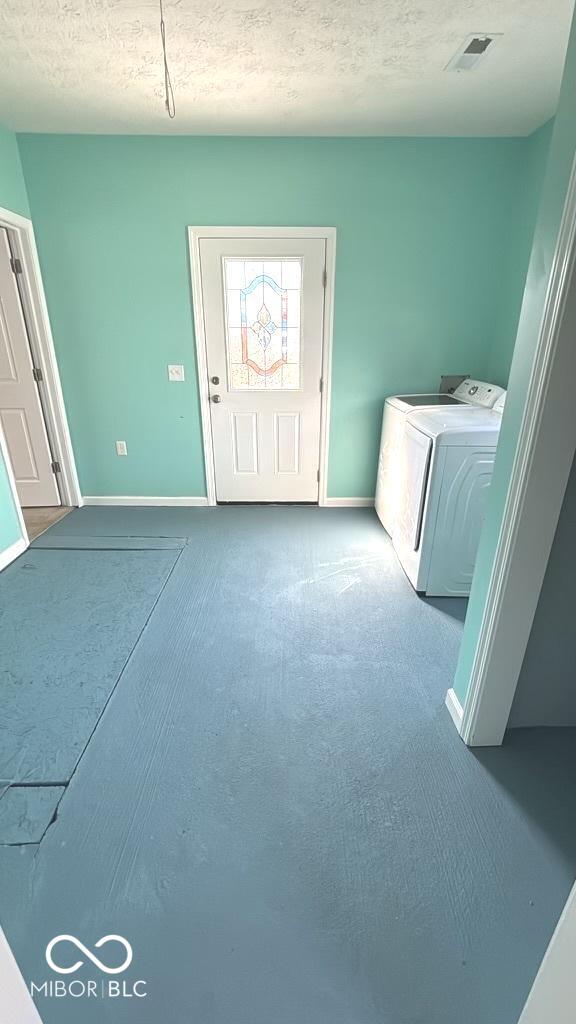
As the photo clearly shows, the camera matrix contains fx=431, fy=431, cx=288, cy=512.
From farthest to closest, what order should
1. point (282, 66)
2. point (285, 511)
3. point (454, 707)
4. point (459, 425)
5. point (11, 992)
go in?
point (285, 511) → point (459, 425) → point (282, 66) → point (454, 707) → point (11, 992)

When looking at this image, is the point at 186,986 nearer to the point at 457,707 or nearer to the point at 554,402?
the point at 457,707

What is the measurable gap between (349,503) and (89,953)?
10.1ft

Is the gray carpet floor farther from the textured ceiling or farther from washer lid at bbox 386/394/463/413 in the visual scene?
the textured ceiling

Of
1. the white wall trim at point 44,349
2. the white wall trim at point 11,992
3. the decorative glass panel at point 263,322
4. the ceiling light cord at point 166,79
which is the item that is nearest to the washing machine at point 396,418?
the decorative glass panel at point 263,322

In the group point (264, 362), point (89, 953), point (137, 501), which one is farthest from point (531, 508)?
point (137, 501)

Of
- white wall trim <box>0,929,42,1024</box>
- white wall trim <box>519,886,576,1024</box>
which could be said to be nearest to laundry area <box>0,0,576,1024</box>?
white wall trim <box>0,929,42,1024</box>

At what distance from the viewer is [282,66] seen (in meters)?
2.08

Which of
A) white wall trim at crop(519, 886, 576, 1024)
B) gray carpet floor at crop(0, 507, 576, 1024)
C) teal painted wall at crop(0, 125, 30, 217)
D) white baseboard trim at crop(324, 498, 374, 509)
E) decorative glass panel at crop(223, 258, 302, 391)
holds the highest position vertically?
teal painted wall at crop(0, 125, 30, 217)

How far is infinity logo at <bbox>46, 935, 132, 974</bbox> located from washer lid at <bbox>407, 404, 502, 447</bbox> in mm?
2166

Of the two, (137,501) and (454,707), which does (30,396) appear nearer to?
(137,501)

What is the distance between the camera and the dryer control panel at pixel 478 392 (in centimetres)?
276

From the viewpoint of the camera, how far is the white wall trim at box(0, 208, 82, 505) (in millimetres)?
2980

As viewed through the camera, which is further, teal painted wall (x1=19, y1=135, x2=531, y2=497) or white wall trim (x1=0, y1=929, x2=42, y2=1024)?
teal painted wall (x1=19, y1=135, x2=531, y2=497)

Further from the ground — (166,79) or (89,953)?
(166,79)
